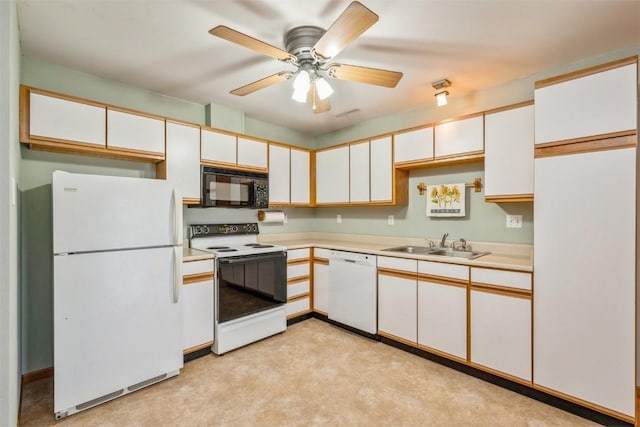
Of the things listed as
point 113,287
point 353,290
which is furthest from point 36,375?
point 353,290

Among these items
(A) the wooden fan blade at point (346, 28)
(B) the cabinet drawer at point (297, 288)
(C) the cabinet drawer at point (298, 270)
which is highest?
(A) the wooden fan blade at point (346, 28)

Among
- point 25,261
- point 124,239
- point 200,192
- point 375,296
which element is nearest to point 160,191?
point 124,239

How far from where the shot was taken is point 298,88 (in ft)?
6.92

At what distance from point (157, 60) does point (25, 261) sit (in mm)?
1852

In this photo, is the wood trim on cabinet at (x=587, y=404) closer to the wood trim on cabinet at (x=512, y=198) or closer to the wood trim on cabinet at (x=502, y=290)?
the wood trim on cabinet at (x=502, y=290)

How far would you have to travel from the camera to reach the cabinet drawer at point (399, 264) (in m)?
2.73

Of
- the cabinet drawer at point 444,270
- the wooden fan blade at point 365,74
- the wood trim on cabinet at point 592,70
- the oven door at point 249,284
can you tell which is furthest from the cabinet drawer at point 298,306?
the wood trim on cabinet at point 592,70

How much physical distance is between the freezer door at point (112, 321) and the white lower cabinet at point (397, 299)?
1.82 meters

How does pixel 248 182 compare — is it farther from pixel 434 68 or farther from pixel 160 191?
pixel 434 68

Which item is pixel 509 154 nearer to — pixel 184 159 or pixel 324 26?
pixel 324 26

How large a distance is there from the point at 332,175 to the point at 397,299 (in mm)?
1766

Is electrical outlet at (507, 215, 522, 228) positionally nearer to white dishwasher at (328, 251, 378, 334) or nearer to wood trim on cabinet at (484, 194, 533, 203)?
wood trim on cabinet at (484, 194, 533, 203)

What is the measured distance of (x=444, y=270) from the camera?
99.5 inches

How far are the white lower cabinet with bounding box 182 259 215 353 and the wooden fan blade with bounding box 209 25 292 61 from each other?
179cm
